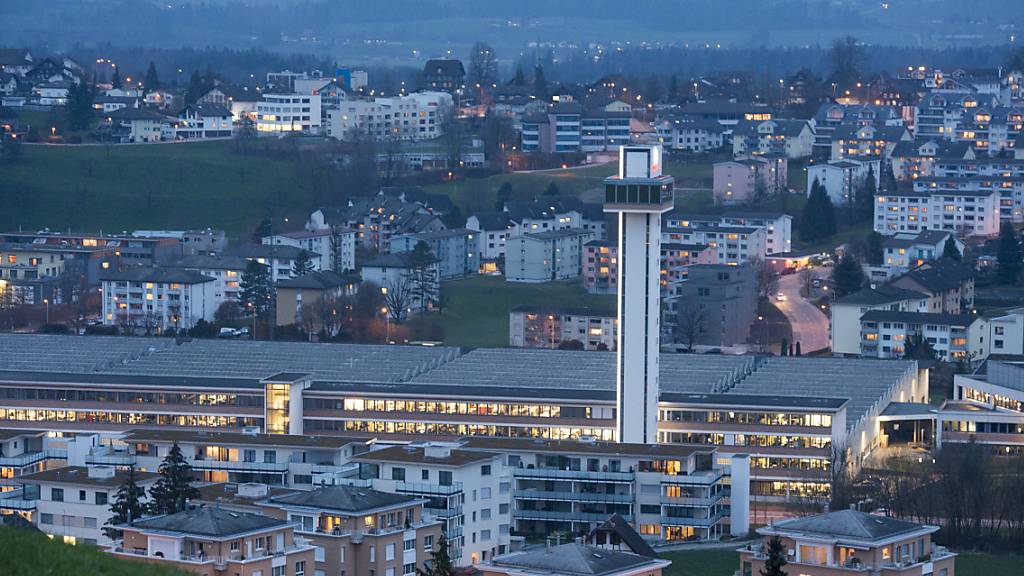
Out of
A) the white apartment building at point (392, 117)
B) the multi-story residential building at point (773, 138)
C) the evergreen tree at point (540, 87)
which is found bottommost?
the multi-story residential building at point (773, 138)

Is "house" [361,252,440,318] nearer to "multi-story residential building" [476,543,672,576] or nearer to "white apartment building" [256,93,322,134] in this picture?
"white apartment building" [256,93,322,134]

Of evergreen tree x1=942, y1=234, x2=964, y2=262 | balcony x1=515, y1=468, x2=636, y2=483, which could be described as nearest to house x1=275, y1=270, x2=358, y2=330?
evergreen tree x1=942, y1=234, x2=964, y2=262

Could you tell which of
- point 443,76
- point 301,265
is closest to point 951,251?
point 301,265

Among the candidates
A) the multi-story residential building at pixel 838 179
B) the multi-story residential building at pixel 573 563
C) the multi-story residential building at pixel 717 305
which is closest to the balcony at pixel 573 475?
the multi-story residential building at pixel 573 563

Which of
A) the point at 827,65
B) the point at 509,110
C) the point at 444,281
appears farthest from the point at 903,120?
the point at 827,65

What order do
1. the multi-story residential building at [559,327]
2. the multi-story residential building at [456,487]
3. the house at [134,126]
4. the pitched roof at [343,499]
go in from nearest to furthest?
1. the pitched roof at [343,499]
2. the multi-story residential building at [456,487]
3. the multi-story residential building at [559,327]
4. the house at [134,126]

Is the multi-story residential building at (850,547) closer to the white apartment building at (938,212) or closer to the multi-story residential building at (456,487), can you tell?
the multi-story residential building at (456,487)

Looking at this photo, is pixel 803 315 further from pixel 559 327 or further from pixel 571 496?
pixel 571 496
